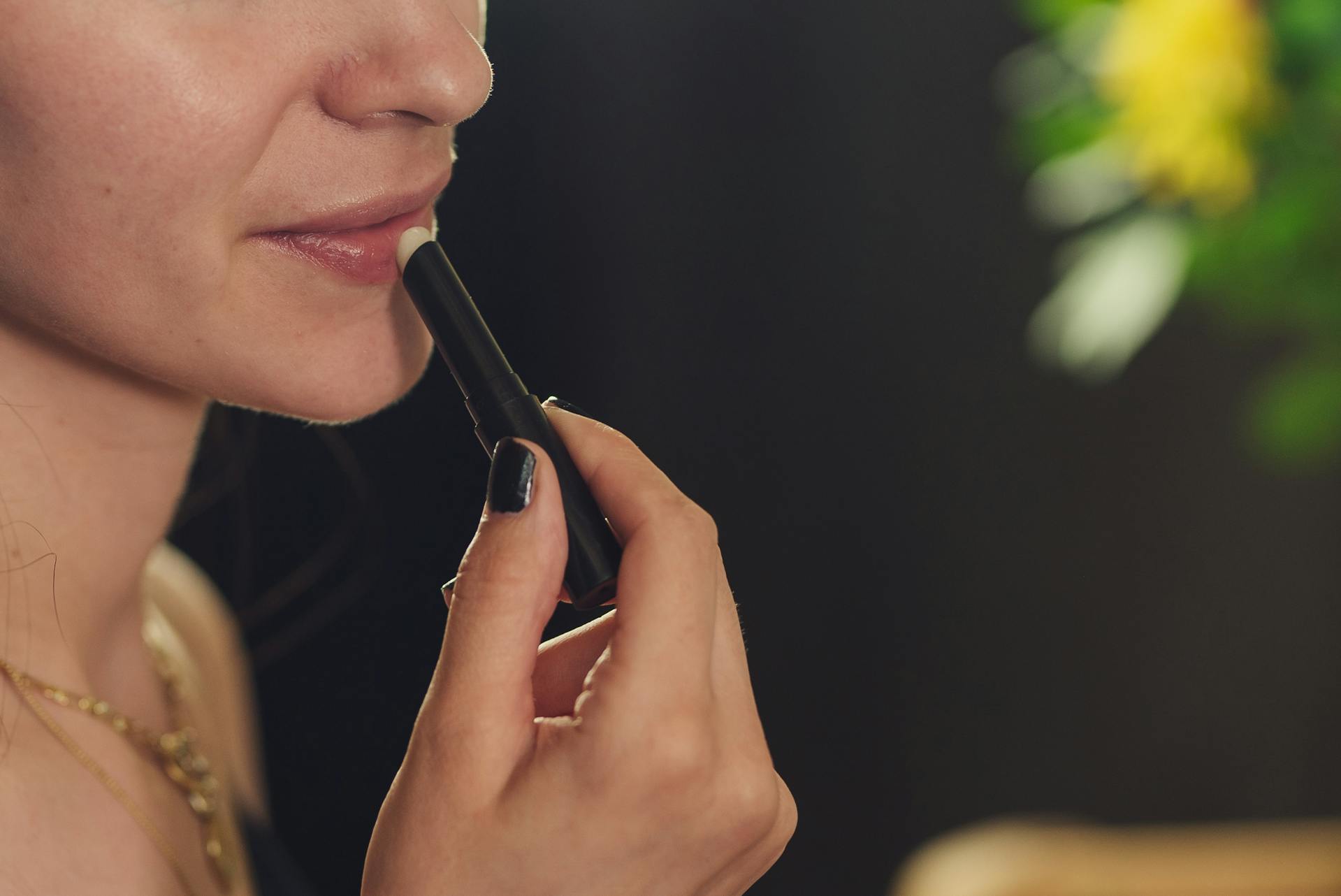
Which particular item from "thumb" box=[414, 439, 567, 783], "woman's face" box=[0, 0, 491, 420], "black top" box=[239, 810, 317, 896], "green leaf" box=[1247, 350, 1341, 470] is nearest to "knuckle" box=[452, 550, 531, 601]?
"thumb" box=[414, 439, 567, 783]

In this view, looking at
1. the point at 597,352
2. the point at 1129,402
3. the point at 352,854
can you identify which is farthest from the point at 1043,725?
the point at 352,854

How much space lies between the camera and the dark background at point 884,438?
1.23m

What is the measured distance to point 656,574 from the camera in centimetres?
39

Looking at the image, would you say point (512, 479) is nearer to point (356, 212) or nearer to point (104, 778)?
point (356, 212)

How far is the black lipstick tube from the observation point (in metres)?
0.42

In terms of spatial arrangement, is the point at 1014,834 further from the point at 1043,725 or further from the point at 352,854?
the point at 352,854

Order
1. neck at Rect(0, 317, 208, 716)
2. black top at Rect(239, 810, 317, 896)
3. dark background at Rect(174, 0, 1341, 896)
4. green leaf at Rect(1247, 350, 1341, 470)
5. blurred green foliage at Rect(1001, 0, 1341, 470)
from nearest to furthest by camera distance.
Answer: neck at Rect(0, 317, 208, 716) → black top at Rect(239, 810, 317, 896) → blurred green foliage at Rect(1001, 0, 1341, 470) → green leaf at Rect(1247, 350, 1341, 470) → dark background at Rect(174, 0, 1341, 896)

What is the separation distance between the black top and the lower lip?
1.14 feet

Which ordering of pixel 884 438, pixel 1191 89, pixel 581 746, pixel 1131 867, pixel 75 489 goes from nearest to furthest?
pixel 581 746 → pixel 75 489 → pixel 1191 89 → pixel 1131 867 → pixel 884 438

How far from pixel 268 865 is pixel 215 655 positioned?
0.60 feet

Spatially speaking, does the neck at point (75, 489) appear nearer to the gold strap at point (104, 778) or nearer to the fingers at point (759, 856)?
the gold strap at point (104, 778)

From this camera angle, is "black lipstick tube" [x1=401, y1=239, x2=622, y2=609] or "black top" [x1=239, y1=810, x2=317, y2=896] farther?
"black top" [x1=239, y1=810, x2=317, y2=896]

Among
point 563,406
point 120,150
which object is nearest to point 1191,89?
point 563,406

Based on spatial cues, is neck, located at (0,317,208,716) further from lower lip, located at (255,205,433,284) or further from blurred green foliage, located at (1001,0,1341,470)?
blurred green foliage, located at (1001,0,1341,470)
